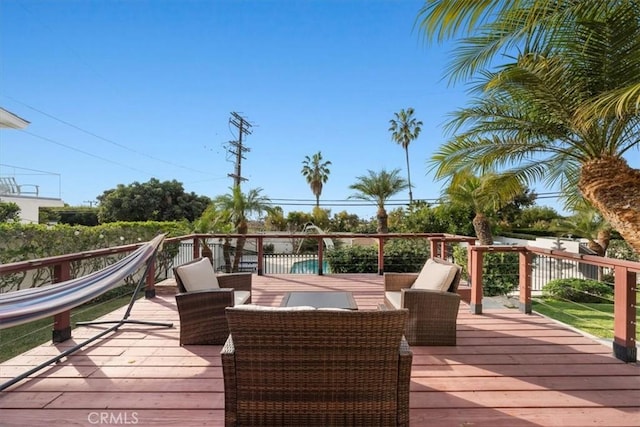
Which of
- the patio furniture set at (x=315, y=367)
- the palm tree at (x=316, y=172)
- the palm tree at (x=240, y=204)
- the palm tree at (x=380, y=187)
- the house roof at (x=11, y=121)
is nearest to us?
the patio furniture set at (x=315, y=367)

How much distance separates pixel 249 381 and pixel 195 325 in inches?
65.4

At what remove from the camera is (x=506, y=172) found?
16.7ft

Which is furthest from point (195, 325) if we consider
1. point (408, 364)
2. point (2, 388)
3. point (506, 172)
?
point (506, 172)

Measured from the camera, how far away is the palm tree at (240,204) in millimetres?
11828

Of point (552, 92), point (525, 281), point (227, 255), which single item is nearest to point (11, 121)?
point (227, 255)

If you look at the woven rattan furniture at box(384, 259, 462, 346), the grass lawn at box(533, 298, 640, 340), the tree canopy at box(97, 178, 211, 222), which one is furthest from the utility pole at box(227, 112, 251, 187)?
the woven rattan furniture at box(384, 259, 462, 346)

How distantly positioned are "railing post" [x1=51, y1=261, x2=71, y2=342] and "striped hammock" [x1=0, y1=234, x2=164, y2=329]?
48cm

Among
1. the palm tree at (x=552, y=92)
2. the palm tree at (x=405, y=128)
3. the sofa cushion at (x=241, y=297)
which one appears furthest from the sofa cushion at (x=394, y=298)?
the palm tree at (x=405, y=128)

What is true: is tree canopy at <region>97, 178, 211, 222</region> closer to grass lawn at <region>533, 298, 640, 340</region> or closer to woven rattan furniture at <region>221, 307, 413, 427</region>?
grass lawn at <region>533, 298, 640, 340</region>

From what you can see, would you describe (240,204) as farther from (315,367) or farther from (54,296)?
(315,367)

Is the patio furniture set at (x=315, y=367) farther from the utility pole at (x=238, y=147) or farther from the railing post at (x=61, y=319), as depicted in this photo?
the utility pole at (x=238, y=147)

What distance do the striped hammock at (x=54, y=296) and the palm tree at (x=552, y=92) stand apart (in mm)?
3740

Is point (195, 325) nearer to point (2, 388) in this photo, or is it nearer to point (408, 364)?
point (2, 388)

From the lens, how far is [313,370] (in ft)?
5.41
